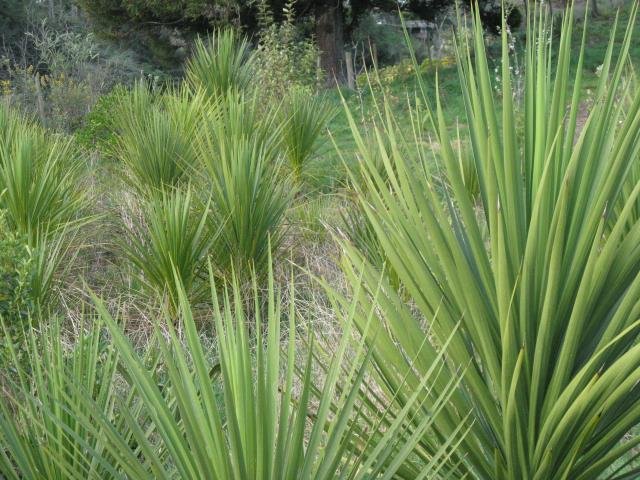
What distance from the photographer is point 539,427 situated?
1.75 meters

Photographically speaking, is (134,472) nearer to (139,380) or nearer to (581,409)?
(139,380)

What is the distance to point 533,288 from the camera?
1724 millimetres

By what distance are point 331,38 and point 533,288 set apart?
→ 15.3m

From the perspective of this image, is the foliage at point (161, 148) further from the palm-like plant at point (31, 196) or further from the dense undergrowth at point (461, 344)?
the dense undergrowth at point (461, 344)

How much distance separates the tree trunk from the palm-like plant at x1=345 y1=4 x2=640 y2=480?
577 inches

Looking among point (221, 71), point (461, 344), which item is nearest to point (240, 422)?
point (461, 344)

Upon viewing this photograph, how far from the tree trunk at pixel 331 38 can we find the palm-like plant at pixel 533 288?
14648mm

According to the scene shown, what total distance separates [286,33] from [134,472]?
847 centimetres

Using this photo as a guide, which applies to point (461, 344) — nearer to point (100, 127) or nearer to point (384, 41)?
point (100, 127)

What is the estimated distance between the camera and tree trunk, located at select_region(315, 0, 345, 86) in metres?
16.2

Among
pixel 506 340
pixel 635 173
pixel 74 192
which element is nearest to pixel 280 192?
pixel 74 192

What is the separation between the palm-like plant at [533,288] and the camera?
1654 mm

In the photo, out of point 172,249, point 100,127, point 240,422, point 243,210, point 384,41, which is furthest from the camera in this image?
point 384,41

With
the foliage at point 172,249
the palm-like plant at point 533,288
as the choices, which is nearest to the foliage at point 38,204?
the foliage at point 172,249
